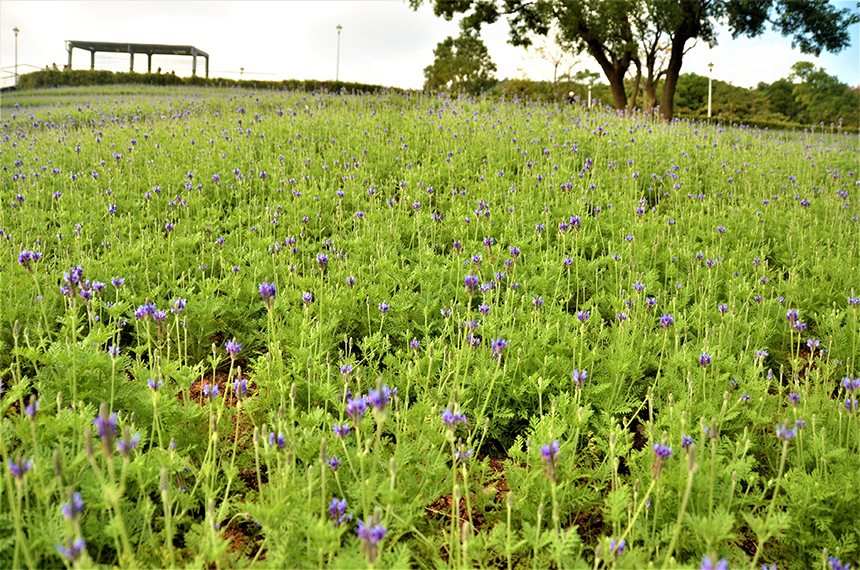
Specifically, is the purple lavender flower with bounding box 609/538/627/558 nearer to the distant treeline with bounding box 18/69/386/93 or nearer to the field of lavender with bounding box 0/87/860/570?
the field of lavender with bounding box 0/87/860/570

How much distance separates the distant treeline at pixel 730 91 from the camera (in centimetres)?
2695

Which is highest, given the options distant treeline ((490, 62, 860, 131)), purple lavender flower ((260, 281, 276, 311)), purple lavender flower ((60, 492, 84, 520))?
distant treeline ((490, 62, 860, 131))

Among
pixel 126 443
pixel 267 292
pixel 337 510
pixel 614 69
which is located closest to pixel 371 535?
pixel 337 510

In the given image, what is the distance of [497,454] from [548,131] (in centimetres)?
726

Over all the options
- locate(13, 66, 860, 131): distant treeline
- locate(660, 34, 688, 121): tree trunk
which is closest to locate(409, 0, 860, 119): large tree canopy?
locate(660, 34, 688, 121): tree trunk

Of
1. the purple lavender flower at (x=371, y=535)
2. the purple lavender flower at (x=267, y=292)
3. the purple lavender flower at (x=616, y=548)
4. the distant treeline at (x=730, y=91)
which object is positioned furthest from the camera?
the distant treeline at (x=730, y=91)

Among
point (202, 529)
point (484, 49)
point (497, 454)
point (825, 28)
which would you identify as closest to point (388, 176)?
point (497, 454)

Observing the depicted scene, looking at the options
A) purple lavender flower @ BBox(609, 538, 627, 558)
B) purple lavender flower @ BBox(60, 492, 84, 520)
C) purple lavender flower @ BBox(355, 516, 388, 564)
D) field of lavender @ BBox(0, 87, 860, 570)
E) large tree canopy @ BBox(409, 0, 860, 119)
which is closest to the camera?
purple lavender flower @ BBox(60, 492, 84, 520)

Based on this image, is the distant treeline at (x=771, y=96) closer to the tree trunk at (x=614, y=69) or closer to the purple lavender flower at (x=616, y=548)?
the tree trunk at (x=614, y=69)

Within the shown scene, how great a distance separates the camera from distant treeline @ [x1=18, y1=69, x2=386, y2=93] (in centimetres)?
2491

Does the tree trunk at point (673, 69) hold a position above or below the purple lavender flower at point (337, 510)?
above

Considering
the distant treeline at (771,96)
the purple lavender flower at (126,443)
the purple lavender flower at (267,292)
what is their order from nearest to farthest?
the purple lavender flower at (126,443), the purple lavender flower at (267,292), the distant treeline at (771,96)

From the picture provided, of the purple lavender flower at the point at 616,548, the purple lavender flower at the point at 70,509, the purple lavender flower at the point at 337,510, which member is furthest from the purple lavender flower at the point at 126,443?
the purple lavender flower at the point at 616,548

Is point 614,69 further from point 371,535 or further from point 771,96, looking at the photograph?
point 771,96
